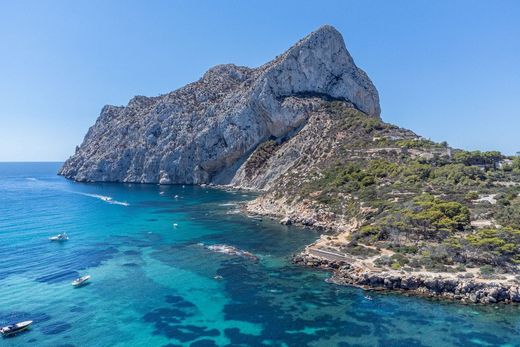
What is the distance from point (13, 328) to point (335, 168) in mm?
64332

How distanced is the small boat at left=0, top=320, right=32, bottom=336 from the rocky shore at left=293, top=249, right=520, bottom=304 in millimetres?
28575

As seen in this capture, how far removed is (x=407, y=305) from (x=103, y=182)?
458 ft

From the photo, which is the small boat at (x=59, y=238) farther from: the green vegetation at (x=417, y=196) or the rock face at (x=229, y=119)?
the rock face at (x=229, y=119)

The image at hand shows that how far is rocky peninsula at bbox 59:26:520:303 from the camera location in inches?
1602

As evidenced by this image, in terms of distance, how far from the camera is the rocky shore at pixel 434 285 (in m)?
34.6

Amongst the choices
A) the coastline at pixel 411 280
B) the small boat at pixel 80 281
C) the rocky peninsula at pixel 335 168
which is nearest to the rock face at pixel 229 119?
the rocky peninsula at pixel 335 168

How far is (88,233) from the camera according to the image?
66250 mm

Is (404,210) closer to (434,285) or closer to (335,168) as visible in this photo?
(434,285)

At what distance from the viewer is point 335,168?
8169cm

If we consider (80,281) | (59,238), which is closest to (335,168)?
(59,238)

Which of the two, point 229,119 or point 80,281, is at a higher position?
point 229,119

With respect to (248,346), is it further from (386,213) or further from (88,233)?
(88,233)

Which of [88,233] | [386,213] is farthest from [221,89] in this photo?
[386,213]

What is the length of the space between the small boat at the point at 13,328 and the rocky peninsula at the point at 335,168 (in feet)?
94.9
